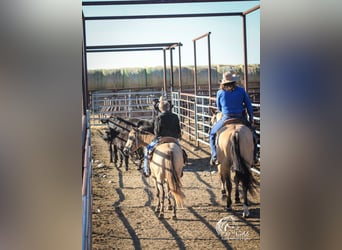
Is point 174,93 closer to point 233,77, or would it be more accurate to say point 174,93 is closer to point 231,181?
point 233,77

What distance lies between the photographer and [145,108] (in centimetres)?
166

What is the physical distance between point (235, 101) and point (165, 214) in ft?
1.73

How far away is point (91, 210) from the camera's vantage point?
1.53 metres

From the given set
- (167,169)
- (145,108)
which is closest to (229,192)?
(167,169)

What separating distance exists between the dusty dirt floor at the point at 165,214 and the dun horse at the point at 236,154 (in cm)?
4

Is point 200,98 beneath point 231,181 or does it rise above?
above

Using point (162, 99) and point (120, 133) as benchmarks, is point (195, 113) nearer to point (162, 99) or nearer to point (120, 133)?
point (162, 99)

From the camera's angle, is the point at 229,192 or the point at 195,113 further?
the point at 195,113

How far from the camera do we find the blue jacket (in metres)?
1.70

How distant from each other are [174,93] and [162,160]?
0.97ft

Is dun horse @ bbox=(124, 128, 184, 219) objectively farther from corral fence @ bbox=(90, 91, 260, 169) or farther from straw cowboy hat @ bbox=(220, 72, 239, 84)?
straw cowboy hat @ bbox=(220, 72, 239, 84)
